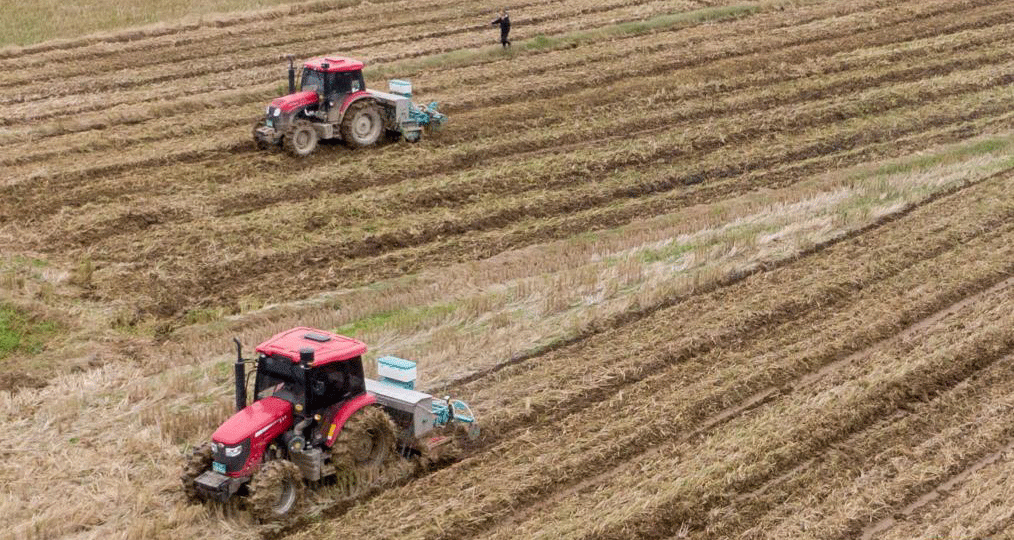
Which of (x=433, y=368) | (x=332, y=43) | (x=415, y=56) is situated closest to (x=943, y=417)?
(x=433, y=368)

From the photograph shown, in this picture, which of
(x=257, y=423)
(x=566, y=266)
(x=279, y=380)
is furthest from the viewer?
(x=566, y=266)

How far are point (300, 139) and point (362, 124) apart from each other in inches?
51.1

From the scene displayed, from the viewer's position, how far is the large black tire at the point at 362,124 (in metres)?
26.3

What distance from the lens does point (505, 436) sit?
51.6 ft

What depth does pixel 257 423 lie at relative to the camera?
1380cm

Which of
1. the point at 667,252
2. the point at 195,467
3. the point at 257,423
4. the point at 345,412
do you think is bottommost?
the point at 667,252

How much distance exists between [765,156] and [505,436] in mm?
13263

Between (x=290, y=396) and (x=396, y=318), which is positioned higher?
(x=290, y=396)

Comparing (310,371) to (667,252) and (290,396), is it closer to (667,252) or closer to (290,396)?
(290,396)

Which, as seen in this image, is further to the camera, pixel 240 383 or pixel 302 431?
pixel 302 431

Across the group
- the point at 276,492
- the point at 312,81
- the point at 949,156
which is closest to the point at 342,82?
the point at 312,81

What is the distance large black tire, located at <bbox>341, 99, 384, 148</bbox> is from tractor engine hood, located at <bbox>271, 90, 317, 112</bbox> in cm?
73

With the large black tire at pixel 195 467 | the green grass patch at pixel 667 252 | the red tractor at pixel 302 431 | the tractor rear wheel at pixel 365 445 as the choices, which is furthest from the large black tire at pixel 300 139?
the large black tire at pixel 195 467

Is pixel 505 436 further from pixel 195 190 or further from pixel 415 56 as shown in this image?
pixel 415 56
